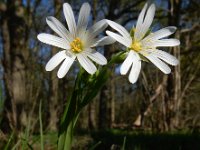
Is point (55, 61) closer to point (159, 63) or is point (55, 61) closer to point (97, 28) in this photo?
point (97, 28)

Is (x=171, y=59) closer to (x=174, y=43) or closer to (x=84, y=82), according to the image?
(x=174, y=43)

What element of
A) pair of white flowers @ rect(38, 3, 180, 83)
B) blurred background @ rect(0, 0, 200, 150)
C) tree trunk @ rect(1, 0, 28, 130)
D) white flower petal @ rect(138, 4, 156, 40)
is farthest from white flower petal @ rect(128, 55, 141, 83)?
tree trunk @ rect(1, 0, 28, 130)

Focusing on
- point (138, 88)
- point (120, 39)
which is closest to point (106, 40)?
point (120, 39)

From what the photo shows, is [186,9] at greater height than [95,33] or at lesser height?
greater

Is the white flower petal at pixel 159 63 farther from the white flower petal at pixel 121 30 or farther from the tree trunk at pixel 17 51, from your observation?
the tree trunk at pixel 17 51

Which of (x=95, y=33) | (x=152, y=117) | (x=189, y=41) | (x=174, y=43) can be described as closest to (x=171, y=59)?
(x=174, y=43)
